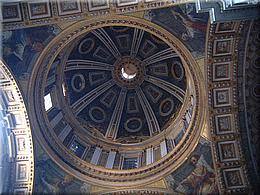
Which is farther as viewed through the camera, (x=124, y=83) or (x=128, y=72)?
(x=124, y=83)

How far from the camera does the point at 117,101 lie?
2005 centimetres

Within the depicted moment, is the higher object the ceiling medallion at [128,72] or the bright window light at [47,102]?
the ceiling medallion at [128,72]

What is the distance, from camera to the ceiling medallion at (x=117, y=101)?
15070 mm

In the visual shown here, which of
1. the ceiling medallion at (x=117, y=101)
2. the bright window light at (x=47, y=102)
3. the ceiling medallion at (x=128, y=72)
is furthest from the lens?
the ceiling medallion at (x=128, y=72)

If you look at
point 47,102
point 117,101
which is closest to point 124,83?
point 117,101

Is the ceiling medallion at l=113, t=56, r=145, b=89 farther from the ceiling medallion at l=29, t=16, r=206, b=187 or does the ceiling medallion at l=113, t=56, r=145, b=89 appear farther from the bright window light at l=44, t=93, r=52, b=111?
the bright window light at l=44, t=93, r=52, b=111

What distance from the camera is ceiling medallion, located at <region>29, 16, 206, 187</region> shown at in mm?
15070

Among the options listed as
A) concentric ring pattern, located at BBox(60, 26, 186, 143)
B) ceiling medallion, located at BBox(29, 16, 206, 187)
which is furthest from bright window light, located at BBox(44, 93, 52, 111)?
concentric ring pattern, located at BBox(60, 26, 186, 143)

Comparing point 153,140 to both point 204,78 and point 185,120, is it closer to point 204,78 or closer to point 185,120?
point 185,120

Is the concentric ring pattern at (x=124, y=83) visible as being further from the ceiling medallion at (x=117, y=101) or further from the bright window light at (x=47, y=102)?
A: the bright window light at (x=47, y=102)

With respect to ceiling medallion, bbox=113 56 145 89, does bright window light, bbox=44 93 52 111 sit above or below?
below

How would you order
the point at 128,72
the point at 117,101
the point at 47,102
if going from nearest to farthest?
1. the point at 47,102
2. the point at 128,72
3. the point at 117,101

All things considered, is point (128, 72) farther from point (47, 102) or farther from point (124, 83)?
point (47, 102)

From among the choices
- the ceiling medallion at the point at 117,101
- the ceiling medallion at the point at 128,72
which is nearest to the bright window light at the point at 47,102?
the ceiling medallion at the point at 117,101
